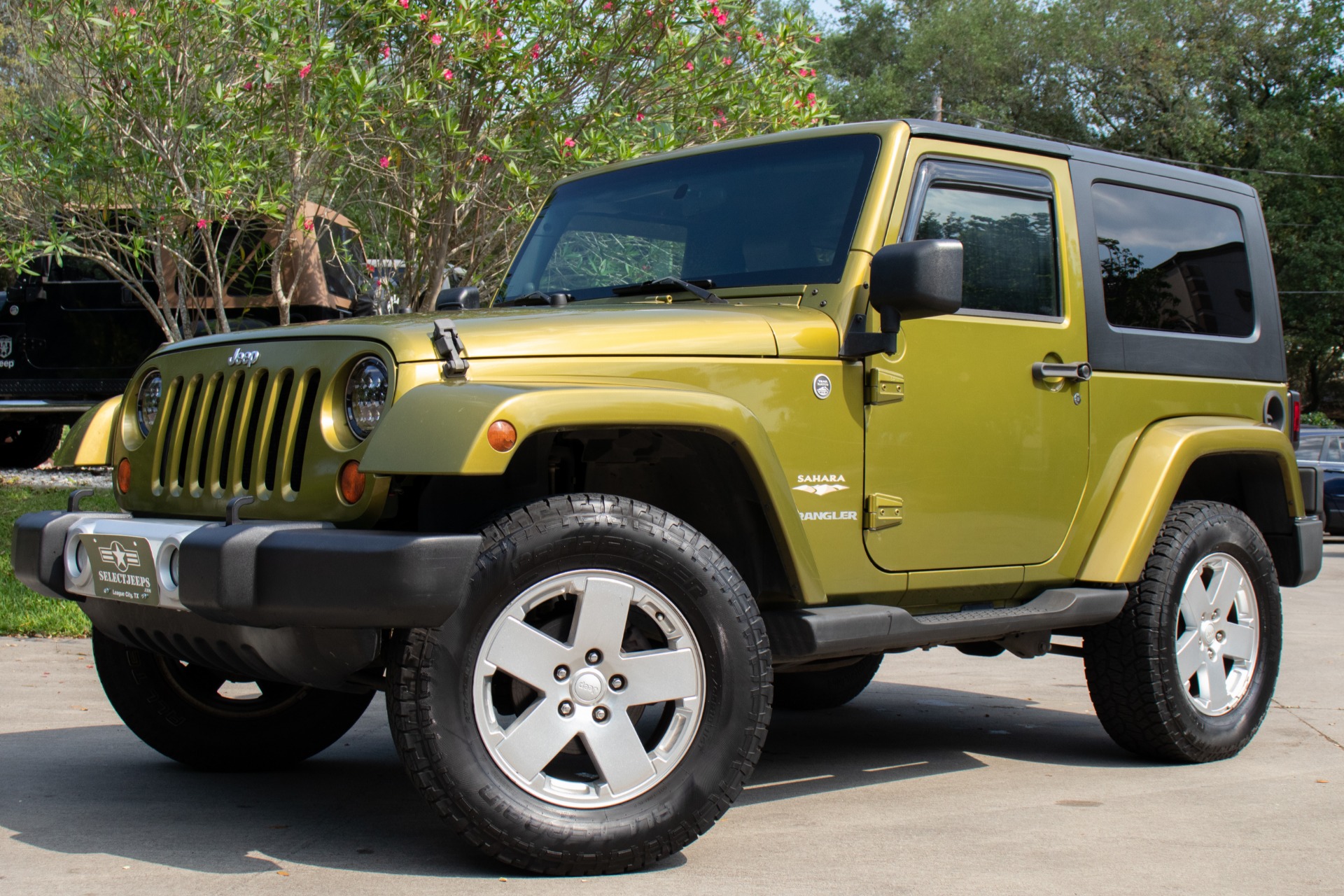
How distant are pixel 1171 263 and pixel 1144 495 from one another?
3.32ft

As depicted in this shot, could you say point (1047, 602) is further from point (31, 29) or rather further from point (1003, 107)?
point (1003, 107)

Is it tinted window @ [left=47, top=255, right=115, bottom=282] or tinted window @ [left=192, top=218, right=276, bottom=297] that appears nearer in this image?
tinted window @ [left=192, top=218, right=276, bottom=297]

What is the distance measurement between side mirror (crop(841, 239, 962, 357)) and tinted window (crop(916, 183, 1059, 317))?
46cm

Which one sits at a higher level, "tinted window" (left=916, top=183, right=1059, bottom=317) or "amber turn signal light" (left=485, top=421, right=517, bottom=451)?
"tinted window" (left=916, top=183, right=1059, bottom=317)

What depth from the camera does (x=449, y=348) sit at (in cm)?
354

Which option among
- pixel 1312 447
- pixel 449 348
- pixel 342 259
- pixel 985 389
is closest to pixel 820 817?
pixel 985 389

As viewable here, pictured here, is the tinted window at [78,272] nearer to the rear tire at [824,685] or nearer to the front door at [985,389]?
the rear tire at [824,685]

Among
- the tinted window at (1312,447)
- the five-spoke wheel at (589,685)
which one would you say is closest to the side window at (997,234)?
the five-spoke wheel at (589,685)

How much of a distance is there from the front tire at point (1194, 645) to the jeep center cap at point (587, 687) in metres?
2.28

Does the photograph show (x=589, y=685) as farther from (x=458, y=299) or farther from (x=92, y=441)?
(x=458, y=299)

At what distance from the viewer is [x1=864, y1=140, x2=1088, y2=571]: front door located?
4.29 m

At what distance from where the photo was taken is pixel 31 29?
13.8m

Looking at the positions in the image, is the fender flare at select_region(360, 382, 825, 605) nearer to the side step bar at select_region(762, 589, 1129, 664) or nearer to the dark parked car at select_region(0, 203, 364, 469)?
the side step bar at select_region(762, 589, 1129, 664)

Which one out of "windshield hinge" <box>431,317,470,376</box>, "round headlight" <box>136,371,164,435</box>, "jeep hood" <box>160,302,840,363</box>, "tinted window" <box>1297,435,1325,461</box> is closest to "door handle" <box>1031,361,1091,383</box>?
"jeep hood" <box>160,302,840,363</box>
